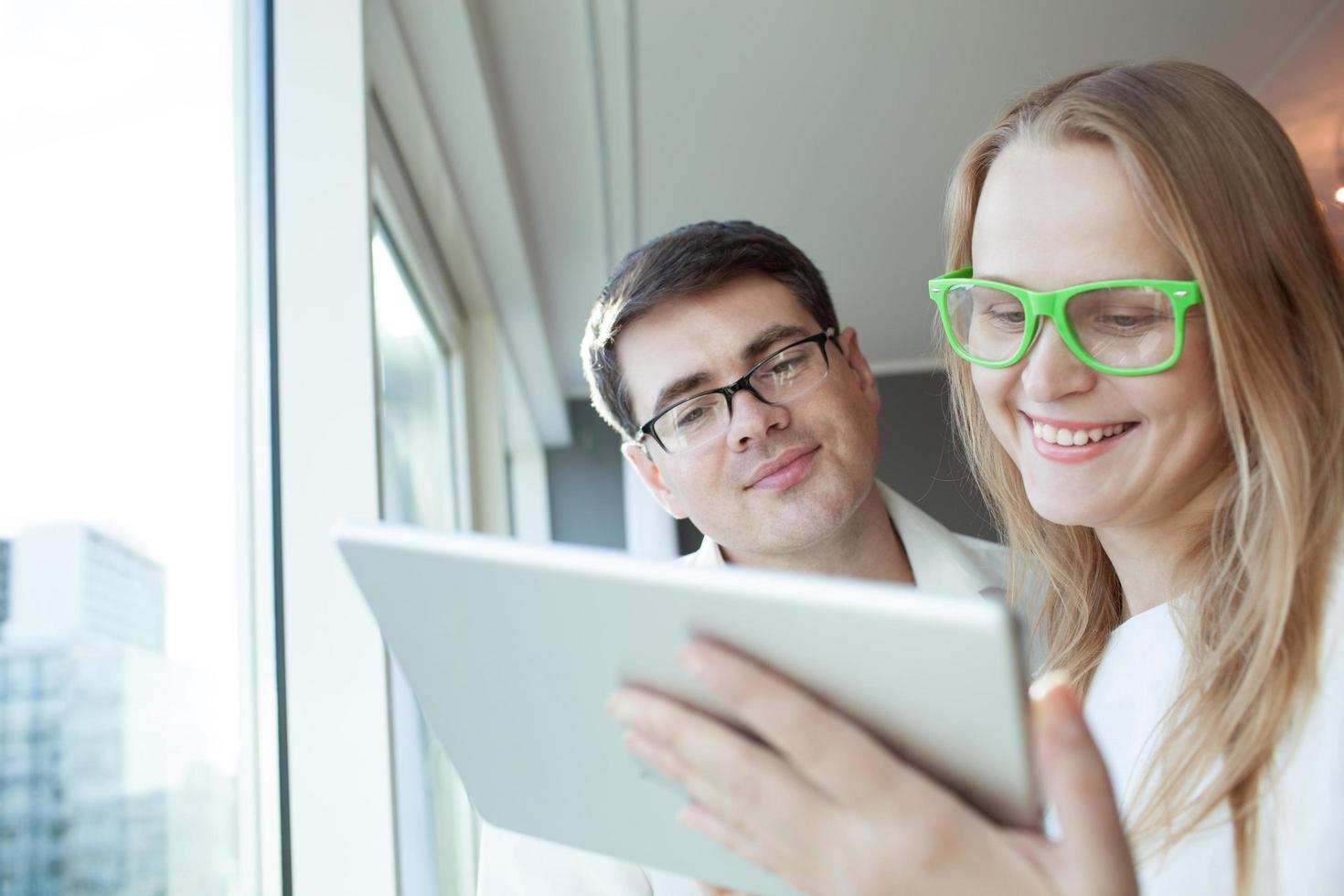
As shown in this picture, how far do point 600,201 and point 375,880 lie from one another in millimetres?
3055

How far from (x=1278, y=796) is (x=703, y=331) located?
1277mm

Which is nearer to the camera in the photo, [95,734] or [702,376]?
[95,734]

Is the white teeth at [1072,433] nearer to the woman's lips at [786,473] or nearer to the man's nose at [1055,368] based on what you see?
the man's nose at [1055,368]

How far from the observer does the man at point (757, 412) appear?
6.35 feet

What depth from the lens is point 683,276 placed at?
198cm

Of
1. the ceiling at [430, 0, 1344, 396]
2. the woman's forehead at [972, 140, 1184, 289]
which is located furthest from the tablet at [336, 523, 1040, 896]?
the ceiling at [430, 0, 1344, 396]

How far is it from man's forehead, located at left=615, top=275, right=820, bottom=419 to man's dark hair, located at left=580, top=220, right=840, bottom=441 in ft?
0.06

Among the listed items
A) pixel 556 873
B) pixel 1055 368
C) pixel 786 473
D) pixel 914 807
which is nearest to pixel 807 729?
pixel 914 807

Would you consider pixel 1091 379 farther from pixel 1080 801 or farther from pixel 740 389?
pixel 740 389

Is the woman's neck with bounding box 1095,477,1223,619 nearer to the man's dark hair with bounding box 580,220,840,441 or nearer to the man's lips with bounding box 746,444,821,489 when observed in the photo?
the man's lips with bounding box 746,444,821,489

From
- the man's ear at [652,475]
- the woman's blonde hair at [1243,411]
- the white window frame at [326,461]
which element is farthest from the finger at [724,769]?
the man's ear at [652,475]

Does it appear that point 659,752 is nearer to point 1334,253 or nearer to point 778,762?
point 778,762

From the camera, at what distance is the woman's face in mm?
1012

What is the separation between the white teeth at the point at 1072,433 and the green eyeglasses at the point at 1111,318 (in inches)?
2.7
